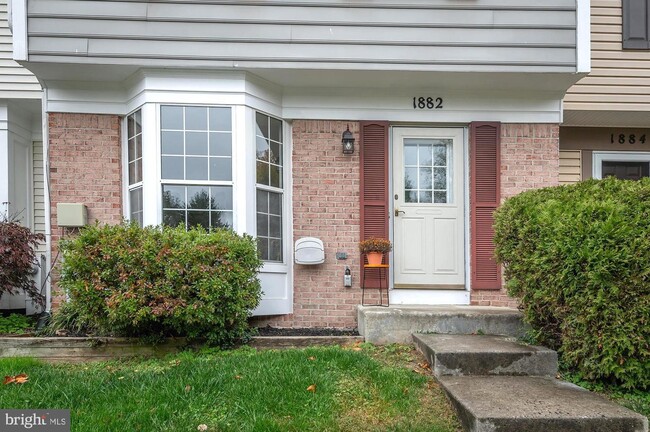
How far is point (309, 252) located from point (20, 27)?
12.7 feet

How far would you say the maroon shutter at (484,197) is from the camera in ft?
18.5

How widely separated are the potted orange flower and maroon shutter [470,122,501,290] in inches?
45.5

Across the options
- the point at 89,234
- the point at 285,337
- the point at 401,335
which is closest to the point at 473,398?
the point at 401,335

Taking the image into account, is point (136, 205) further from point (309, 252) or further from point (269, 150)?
point (309, 252)

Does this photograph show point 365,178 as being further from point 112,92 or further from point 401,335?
point 112,92

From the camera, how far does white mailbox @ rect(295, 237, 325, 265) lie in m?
5.54

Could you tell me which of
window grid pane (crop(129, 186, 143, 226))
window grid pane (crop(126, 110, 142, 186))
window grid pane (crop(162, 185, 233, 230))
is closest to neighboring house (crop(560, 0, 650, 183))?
window grid pane (crop(162, 185, 233, 230))

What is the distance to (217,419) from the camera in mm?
2936

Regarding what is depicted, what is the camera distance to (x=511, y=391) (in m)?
3.25

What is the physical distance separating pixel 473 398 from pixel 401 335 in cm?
157

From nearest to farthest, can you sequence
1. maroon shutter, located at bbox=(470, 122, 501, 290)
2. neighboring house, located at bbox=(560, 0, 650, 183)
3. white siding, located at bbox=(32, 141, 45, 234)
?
1. maroon shutter, located at bbox=(470, 122, 501, 290)
2. neighboring house, located at bbox=(560, 0, 650, 183)
3. white siding, located at bbox=(32, 141, 45, 234)

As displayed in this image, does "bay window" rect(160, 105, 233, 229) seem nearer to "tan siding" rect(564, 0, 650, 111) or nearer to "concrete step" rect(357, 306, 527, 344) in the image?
"concrete step" rect(357, 306, 527, 344)

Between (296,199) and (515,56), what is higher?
(515,56)

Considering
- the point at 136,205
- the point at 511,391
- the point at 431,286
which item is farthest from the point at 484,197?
the point at 136,205
